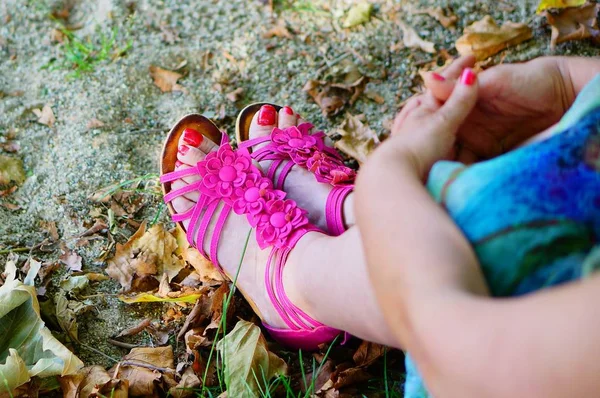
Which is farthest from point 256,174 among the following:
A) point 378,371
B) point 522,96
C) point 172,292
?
point 522,96

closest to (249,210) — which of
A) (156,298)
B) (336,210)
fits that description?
(336,210)

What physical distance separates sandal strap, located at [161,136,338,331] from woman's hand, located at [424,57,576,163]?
1.58ft

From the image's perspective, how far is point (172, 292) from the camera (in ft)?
5.70

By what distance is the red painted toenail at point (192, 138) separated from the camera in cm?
185

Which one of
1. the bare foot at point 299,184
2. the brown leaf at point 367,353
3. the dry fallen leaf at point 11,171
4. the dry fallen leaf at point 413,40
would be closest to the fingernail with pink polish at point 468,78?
the bare foot at point 299,184

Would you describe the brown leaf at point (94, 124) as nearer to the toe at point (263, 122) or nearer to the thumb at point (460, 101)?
the toe at point (263, 122)

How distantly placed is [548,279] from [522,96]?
1.81ft

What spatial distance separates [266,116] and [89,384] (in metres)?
0.94

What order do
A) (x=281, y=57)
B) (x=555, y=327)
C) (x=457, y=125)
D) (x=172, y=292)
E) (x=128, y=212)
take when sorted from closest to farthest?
(x=555, y=327)
(x=457, y=125)
(x=172, y=292)
(x=128, y=212)
(x=281, y=57)

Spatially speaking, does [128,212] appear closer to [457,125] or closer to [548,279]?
[457,125]

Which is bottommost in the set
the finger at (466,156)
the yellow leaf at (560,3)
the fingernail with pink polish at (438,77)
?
the yellow leaf at (560,3)

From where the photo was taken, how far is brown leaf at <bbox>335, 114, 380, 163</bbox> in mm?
2055

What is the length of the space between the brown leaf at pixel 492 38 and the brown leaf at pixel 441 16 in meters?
0.12

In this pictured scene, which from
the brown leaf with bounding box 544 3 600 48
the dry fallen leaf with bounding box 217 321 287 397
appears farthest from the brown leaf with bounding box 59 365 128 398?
the brown leaf with bounding box 544 3 600 48
